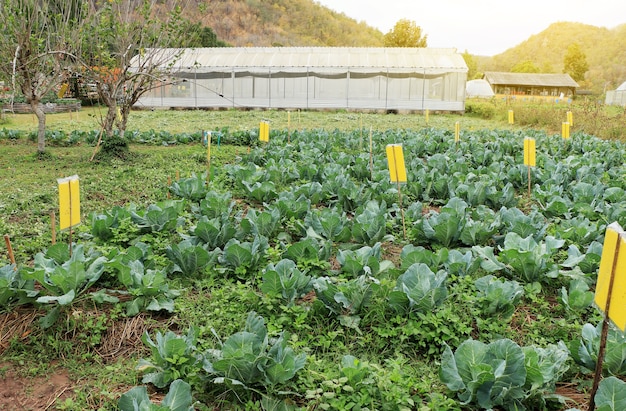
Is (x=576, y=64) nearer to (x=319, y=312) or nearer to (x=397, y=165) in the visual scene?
(x=397, y=165)

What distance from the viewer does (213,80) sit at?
93.2 ft

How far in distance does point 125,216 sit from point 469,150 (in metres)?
7.85

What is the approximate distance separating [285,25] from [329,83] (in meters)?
54.8

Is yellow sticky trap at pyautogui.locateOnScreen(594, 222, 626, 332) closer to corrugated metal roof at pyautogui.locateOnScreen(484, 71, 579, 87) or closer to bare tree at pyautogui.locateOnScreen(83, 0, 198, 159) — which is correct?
bare tree at pyautogui.locateOnScreen(83, 0, 198, 159)

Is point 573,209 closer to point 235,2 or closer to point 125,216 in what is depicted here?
point 125,216

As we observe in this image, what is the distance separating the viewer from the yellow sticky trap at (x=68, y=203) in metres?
3.53

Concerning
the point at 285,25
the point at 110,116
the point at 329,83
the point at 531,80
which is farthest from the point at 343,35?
the point at 110,116

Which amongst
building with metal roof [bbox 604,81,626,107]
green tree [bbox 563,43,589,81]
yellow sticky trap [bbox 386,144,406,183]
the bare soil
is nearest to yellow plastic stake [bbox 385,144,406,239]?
yellow sticky trap [bbox 386,144,406,183]

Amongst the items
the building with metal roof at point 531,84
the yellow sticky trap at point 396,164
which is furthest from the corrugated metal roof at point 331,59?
the building with metal roof at point 531,84

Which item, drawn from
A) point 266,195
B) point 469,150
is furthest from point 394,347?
point 469,150

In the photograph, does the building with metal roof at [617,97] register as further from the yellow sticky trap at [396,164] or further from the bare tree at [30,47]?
the yellow sticky trap at [396,164]

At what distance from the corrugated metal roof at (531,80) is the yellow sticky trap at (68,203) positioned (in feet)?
232

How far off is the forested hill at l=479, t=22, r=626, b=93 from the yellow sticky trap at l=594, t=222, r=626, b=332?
323 feet

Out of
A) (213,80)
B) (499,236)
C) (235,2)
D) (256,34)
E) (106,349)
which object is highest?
(235,2)
